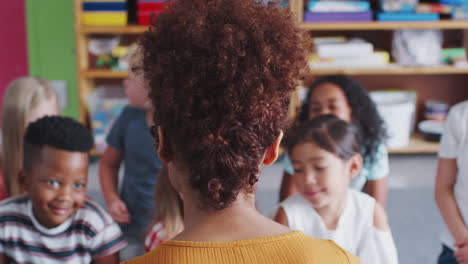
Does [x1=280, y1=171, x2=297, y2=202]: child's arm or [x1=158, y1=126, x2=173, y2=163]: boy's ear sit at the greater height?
[x1=158, y1=126, x2=173, y2=163]: boy's ear

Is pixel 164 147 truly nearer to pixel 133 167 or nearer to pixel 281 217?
pixel 281 217

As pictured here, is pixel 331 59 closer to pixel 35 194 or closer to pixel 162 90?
pixel 35 194

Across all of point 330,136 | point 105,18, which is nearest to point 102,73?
point 105,18

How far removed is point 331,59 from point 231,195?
2.72m

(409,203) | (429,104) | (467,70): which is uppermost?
(467,70)

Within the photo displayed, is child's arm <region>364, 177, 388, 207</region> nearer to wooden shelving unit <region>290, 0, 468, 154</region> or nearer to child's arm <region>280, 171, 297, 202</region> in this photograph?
child's arm <region>280, 171, 297, 202</region>

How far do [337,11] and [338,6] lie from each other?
0.10ft

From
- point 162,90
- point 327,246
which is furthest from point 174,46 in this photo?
point 327,246

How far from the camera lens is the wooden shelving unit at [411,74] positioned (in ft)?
10.8

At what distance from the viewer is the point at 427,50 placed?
3389mm

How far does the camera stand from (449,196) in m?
1.59

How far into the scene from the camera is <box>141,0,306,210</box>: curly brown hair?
0.65 meters

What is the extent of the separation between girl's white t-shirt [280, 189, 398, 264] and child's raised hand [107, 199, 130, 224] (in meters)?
0.64

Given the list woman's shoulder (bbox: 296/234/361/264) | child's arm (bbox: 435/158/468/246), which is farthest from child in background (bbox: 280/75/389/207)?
woman's shoulder (bbox: 296/234/361/264)
